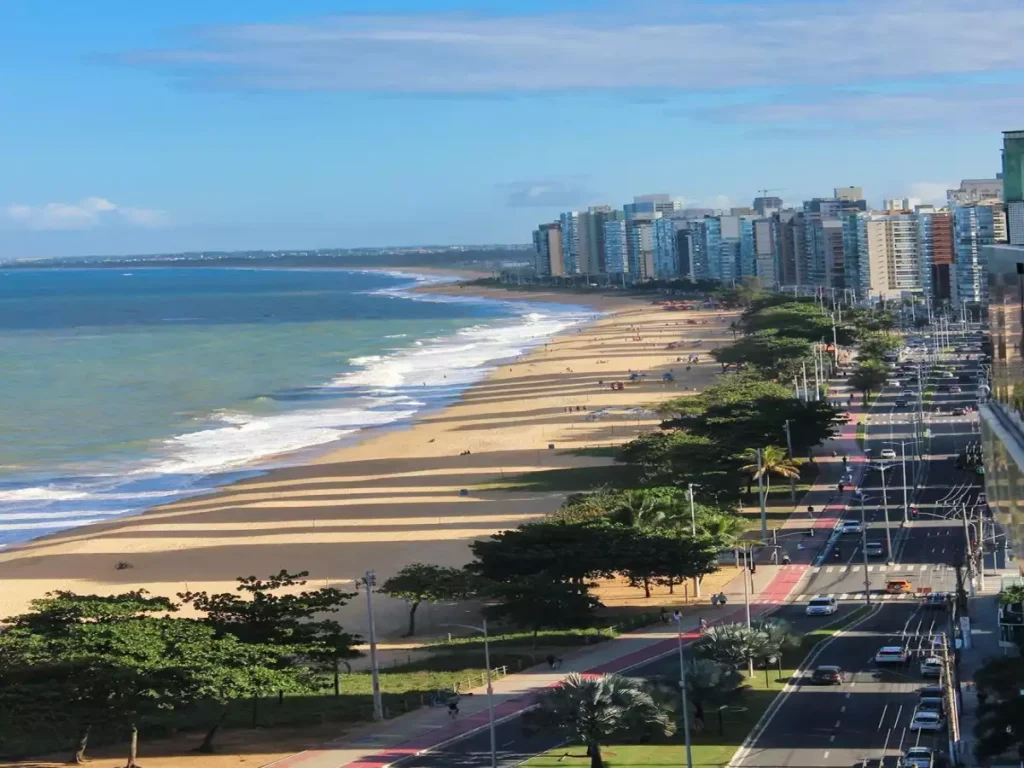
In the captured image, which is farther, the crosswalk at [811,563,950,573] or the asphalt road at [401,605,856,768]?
the crosswalk at [811,563,950,573]

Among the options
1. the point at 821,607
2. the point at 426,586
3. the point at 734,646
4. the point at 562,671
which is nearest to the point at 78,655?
the point at 562,671

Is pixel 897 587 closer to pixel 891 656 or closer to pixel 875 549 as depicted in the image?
pixel 875 549

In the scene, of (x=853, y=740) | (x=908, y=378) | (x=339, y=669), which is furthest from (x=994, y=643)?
(x=908, y=378)

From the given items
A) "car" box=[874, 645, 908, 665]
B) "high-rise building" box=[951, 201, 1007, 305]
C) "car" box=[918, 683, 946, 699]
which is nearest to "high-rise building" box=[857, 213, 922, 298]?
"high-rise building" box=[951, 201, 1007, 305]

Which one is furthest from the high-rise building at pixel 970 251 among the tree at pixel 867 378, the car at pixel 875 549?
the car at pixel 875 549

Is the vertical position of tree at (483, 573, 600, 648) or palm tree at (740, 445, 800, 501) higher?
palm tree at (740, 445, 800, 501)

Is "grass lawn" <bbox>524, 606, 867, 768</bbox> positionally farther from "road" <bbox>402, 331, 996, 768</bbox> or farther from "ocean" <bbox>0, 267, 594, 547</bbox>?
"ocean" <bbox>0, 267, 594, 547</bbox>
